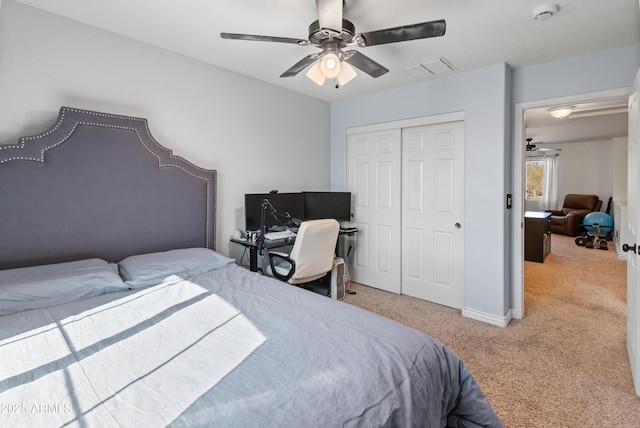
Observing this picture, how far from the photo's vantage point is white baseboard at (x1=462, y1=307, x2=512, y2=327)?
3.04m

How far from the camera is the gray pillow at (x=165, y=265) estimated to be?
2.12 metres

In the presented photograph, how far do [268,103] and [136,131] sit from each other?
59.3 inches

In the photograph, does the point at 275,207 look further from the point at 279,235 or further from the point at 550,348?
the point at 550,348

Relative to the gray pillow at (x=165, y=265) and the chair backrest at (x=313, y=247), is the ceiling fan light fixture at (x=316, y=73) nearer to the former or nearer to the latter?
the chair backrest at (x=313, y=247)

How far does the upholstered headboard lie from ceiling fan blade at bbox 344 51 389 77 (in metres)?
1.63

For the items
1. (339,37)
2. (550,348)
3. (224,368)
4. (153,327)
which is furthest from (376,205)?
(224,368)

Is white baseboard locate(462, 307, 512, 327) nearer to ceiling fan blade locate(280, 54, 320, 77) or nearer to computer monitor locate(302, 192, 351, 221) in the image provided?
computer monitor locate(302, 192, 351, 221)

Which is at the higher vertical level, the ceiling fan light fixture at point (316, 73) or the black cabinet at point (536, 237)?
the ceiling fan light fixture at point (316, 73)

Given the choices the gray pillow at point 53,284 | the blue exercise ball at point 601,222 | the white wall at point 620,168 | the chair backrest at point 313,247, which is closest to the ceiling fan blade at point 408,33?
the chair backrest at point 313,247

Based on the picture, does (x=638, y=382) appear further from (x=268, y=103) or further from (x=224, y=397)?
(x=268, y=103)

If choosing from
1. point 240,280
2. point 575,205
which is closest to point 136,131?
point 240,280

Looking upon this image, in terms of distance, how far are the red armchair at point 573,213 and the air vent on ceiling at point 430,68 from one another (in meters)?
6.54

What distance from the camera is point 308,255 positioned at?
2.93 m

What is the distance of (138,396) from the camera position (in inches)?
39.4
